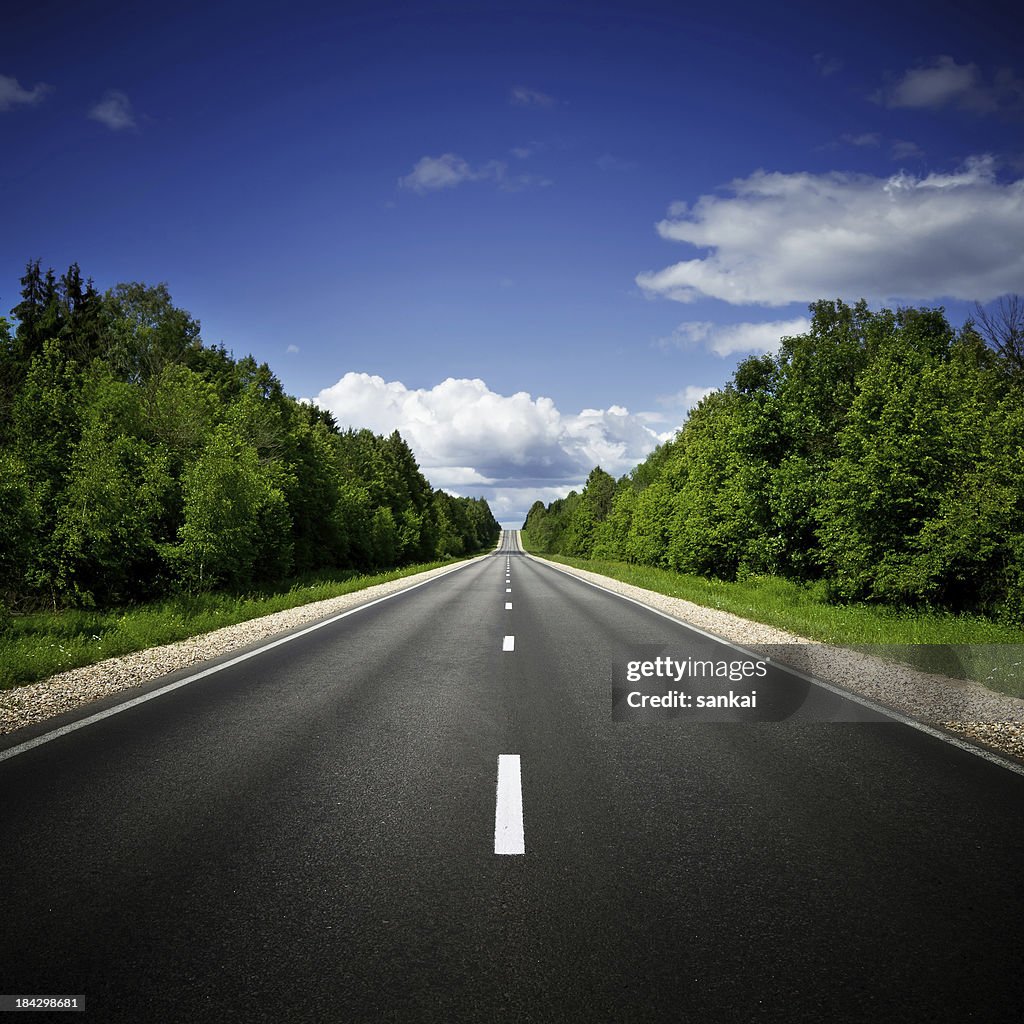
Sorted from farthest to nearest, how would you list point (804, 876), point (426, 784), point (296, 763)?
point (296, 763) < point (426, 784) < point (804, 876)

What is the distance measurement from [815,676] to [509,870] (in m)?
6.72

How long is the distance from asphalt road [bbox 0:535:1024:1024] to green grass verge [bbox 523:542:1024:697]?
3865 millimetres

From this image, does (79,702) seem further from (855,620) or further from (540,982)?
(855,620)

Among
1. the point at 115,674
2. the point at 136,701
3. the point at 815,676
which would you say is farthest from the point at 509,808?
the point at 115,674

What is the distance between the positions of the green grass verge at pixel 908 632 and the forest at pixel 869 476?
2.90 feet

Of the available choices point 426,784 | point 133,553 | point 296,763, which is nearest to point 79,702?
point 296,763

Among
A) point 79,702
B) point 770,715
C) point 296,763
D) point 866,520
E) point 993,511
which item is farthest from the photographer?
point 866,520

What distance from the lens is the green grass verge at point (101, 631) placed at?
895 cm

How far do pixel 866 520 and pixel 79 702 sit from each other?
16971 mm

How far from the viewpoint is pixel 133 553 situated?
58.2 feet

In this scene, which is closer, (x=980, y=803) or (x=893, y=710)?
(x=980, y=803)

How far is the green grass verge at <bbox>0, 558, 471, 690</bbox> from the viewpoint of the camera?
8.95 metres

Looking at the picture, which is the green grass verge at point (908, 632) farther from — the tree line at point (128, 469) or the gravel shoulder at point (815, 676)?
the tree line at point (128, 469)

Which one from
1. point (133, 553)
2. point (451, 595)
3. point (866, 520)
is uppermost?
point (866, 520)
